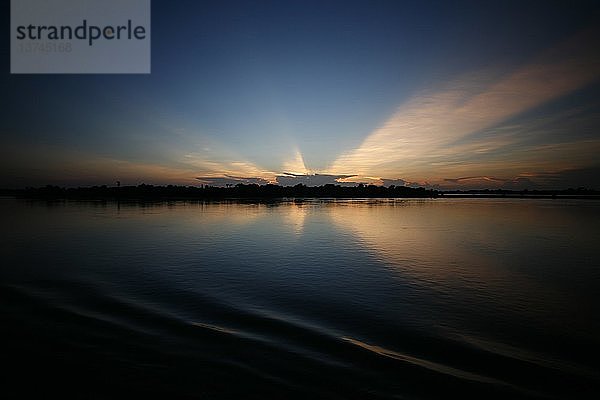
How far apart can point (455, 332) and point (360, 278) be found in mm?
7391

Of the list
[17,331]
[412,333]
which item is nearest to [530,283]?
[412,333]

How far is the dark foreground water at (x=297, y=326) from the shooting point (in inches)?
292

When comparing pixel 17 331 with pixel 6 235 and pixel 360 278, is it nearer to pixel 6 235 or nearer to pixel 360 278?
pixel 360 278

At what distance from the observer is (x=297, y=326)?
10969 millimetres

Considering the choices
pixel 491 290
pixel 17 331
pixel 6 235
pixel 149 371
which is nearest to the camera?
pixel 149 371

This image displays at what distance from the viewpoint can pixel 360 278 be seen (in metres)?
17.9

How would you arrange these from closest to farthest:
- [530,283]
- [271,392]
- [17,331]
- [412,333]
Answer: [271,392]
[17,331]
[412,333]
[530,283]

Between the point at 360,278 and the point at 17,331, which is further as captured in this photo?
the point at 360,278

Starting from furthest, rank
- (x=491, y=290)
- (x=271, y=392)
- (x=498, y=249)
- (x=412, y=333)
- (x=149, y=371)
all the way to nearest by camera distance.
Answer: (x=498, y=249)
(x=491, y=290)
(x=412, y=333)
(x=149, y=371)
(x=271, y=392)

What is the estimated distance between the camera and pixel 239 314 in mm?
12086

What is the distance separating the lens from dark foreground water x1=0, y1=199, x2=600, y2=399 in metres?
7.42

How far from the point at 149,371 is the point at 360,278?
39.9 ft

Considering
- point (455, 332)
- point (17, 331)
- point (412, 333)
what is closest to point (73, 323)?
point (17, 331)

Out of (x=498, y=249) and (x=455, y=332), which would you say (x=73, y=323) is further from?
(x=498, y=249)
